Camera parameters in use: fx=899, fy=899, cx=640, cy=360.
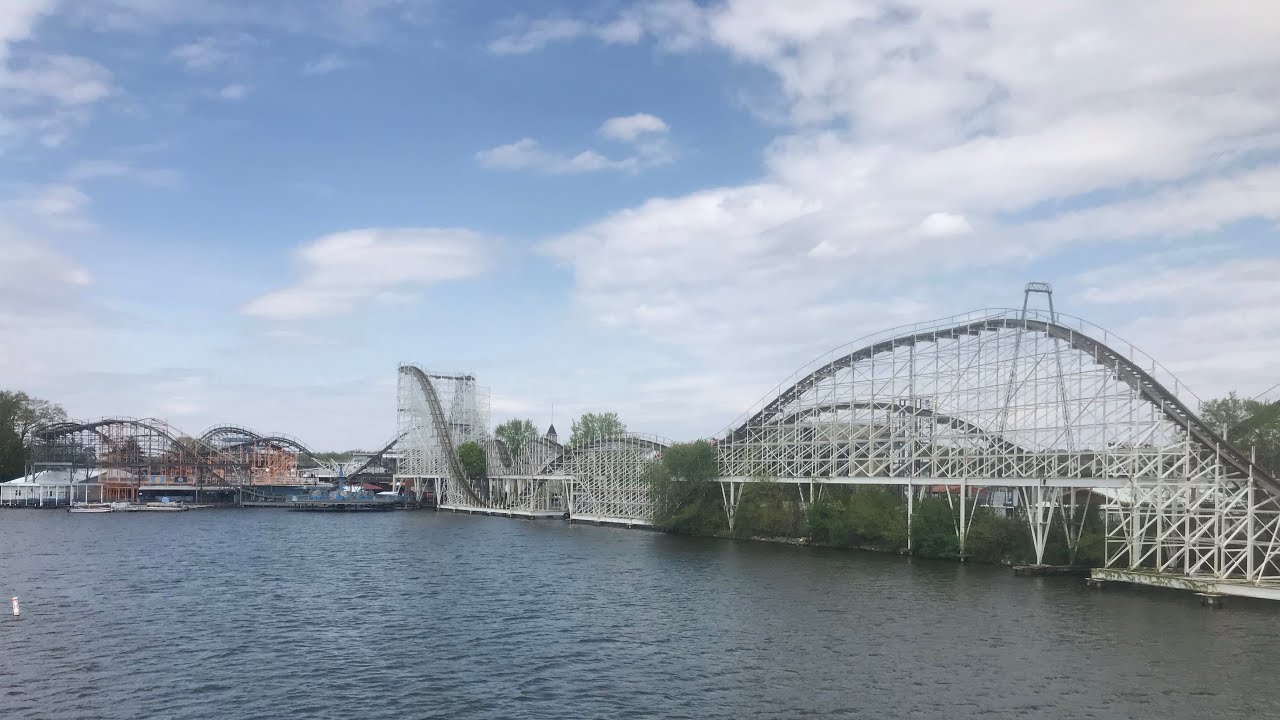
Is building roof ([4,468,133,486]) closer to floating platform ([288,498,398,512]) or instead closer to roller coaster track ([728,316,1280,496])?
floating platform ([288,498,398,512])

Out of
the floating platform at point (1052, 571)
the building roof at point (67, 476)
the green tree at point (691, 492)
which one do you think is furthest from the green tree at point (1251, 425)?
the building roof at point (67, 476)

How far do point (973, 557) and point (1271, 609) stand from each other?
19833mm

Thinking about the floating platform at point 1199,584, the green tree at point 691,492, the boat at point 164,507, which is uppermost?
the green tree at point 691,492

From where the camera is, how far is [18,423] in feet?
452

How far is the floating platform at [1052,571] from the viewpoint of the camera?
52.7 meters

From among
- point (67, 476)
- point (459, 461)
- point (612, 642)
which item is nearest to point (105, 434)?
point (67, 476)

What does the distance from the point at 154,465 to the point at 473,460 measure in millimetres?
47010

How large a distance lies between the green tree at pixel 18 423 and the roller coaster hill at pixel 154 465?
606 cm

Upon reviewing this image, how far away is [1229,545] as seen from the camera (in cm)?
5062

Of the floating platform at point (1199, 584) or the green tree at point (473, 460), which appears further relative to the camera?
the green tree at point (473, 460)

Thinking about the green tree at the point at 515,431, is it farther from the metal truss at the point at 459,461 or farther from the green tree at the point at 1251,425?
the green tree at the point at 1251,425

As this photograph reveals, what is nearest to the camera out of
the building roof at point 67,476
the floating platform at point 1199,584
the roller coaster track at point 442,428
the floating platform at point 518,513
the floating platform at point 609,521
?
the floating platform at point 1199,584

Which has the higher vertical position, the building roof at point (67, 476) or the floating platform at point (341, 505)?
the building roof at point (67, 476)

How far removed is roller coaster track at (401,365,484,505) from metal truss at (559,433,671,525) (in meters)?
24.8
